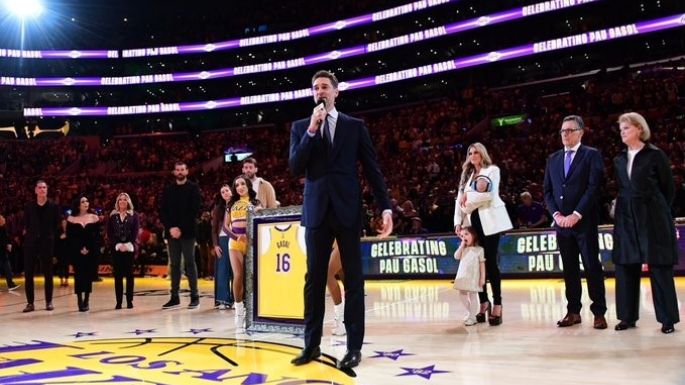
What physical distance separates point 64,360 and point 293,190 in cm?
1776

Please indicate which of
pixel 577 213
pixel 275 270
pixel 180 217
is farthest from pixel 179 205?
pixel 577 213

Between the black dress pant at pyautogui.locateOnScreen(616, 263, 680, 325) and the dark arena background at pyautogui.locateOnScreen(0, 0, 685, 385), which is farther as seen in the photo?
the black dress pant at pyautogui.locateOnScreen(616, 263, 680, 325)

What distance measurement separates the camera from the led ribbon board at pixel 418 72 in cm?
2338

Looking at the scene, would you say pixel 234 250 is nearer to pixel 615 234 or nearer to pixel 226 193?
pixel 226 193

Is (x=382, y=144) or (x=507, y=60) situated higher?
(x=507, y=60)

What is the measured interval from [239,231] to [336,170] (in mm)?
2801

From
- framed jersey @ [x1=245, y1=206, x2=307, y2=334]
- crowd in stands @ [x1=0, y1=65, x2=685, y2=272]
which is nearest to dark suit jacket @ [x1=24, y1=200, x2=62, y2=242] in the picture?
framed jersey @ [x1=245, y1=206, x2=307, y2=334]

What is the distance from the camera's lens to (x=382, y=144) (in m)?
24.4

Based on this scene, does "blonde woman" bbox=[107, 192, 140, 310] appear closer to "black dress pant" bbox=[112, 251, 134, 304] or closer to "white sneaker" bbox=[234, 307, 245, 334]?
"black dress pant" bbox=[112, 251, 134, 304]

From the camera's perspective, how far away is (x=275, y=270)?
5.65m

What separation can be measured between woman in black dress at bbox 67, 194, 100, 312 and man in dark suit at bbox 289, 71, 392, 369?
5.11m

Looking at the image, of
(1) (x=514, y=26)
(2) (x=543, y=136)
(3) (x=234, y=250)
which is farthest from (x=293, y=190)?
(3) (x=234, y=250)

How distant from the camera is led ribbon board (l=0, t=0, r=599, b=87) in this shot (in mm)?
26734

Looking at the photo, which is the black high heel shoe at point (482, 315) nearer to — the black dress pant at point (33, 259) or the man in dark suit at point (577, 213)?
the man in dark suit at point (577, 213)
